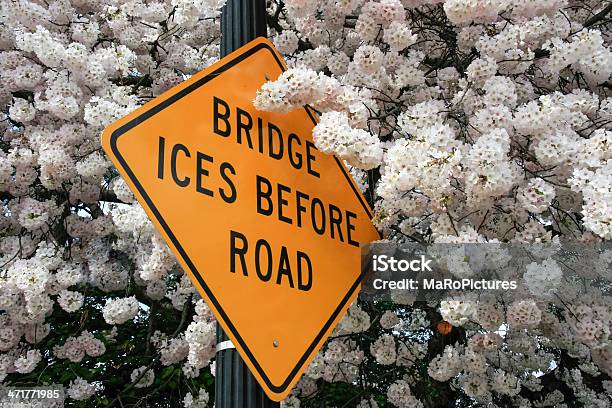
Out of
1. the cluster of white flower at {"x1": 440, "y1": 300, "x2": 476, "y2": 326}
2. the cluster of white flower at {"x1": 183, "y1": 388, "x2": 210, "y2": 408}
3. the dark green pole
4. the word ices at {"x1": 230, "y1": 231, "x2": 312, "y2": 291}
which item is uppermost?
the word ices at {"x1": 230, "y1": 231, "x2": 312, "y2": 291}

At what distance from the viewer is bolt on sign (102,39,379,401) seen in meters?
1.89

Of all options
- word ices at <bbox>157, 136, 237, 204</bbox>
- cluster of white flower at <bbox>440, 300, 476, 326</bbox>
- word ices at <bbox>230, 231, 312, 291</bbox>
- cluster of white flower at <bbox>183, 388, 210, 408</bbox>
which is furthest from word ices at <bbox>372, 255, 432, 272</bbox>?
cluster of white flower at <bbox>183, 388, 210, 408</bbox>

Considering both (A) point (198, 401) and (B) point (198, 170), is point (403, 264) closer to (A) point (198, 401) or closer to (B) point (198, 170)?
(B) point (198, 170)

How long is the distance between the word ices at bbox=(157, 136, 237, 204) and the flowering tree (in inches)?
13.4

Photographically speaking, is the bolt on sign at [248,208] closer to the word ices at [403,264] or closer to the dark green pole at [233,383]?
the dark green pole at [233,383]

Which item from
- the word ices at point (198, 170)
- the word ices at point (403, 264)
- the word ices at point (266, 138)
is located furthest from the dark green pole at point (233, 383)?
the word ices at point (403, 264)

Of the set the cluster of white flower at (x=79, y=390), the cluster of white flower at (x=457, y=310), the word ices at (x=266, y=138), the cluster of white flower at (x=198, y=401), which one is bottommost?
the cluster of white flower at (x=198, y=401)

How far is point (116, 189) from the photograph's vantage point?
4.50 meters

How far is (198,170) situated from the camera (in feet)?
6.55

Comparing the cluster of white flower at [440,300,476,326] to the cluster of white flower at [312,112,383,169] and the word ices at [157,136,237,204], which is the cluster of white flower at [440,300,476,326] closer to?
the cluster of white flower at [312,112,383,169]

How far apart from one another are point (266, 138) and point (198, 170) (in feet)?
1.17

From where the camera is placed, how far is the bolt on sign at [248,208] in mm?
1895

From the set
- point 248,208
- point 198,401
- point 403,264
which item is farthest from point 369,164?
point 198,401

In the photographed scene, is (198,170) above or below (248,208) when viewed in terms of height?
above
